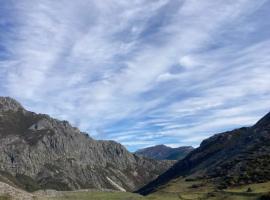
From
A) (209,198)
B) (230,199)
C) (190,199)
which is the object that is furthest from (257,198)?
(190,199)

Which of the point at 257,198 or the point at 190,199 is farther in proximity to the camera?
the point at 190,199

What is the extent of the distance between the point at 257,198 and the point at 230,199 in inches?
714

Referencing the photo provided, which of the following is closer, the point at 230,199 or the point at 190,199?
the point at 230,199

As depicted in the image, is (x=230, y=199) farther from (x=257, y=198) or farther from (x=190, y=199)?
(x=190, y=199)

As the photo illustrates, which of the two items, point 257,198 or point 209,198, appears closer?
point 257,198

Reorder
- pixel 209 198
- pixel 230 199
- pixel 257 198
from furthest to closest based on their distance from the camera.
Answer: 1. pixel 209 198
2. pixel 230 199
3. pixel 257 198

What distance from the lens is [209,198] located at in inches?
7328

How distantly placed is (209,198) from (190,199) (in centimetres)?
1390

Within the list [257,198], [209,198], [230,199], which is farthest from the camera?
[209,198]

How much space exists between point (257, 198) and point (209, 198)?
120 ft

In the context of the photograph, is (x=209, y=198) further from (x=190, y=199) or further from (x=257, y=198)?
(x=257, y=198)

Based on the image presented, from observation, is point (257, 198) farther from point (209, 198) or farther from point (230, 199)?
point (209, 198)

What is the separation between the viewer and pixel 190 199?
198 metres

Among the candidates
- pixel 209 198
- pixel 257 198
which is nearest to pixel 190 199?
pixel 209 198
